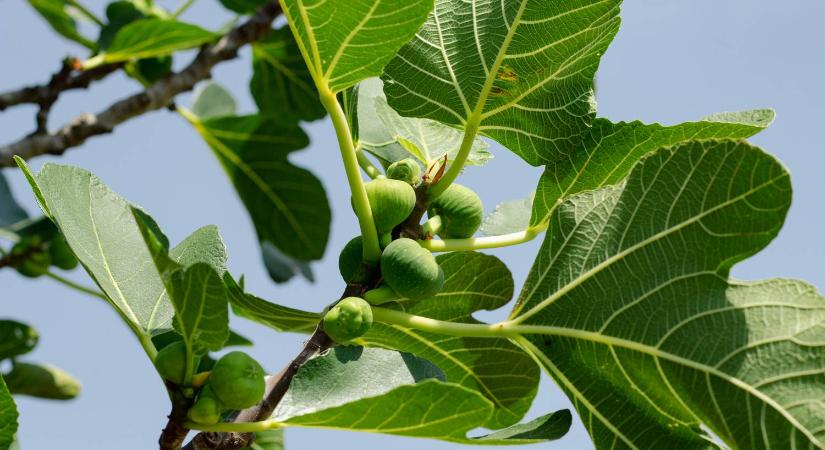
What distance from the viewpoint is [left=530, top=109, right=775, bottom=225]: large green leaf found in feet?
3.59

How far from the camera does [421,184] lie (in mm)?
1122

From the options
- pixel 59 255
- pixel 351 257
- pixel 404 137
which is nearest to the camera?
pixel 351 257

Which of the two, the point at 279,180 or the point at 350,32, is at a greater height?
the point at 279,180

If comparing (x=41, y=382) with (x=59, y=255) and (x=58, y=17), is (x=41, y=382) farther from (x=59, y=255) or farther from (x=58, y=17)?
(x=58, y=17)

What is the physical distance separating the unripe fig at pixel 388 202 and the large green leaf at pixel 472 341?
Answer: 145mm

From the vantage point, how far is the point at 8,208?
101 inches

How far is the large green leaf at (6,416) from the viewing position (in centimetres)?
97

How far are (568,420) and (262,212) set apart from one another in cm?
228

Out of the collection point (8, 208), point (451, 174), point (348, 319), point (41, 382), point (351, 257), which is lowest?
point (348, 319)

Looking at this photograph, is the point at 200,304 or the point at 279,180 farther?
the point at 279,180

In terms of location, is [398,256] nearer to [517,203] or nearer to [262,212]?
[517,203]

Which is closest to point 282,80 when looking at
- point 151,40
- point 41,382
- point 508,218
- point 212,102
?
point 212,102

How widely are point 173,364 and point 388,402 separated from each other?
230 mm

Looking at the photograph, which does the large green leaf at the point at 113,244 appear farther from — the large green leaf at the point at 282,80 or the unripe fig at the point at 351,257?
the large green leaf at the point at 282,80
